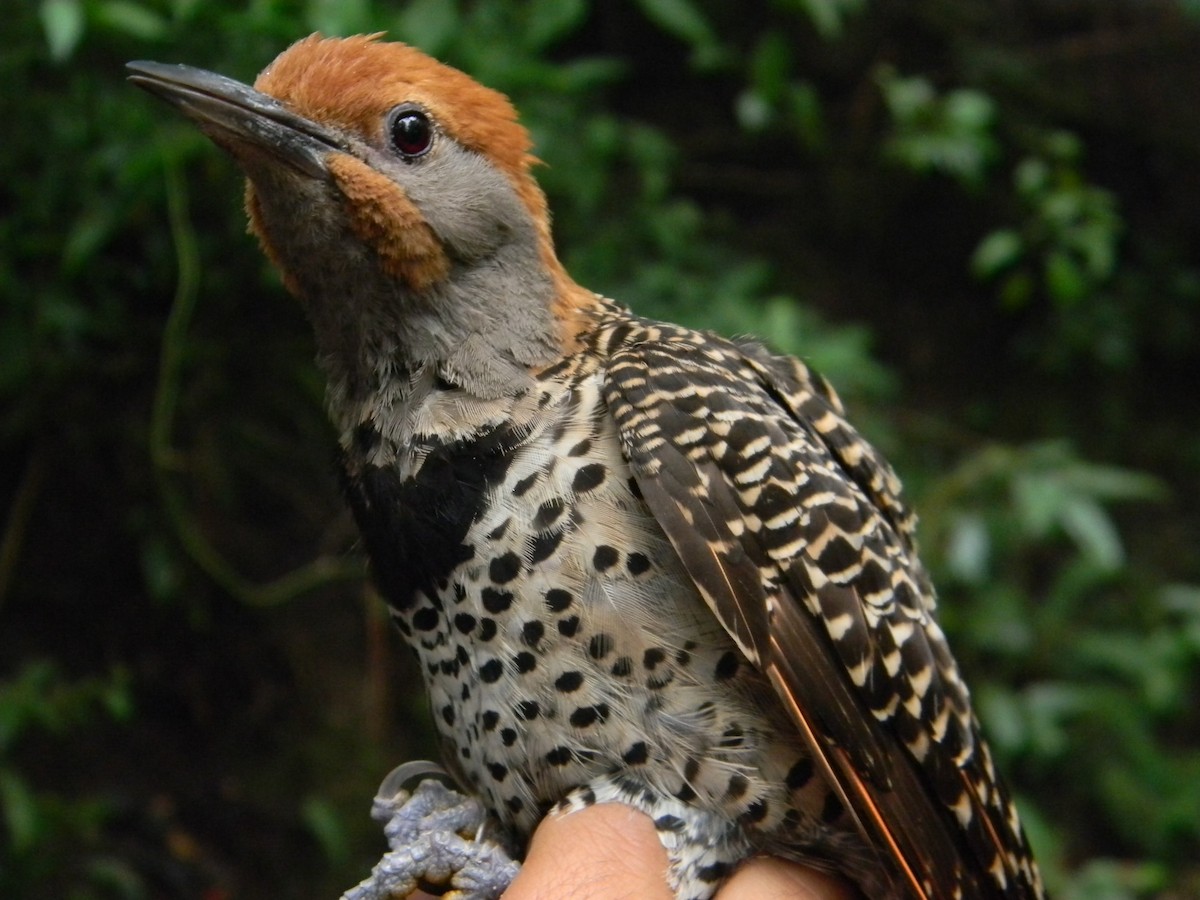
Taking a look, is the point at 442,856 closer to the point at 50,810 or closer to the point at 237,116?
the point at 237,116

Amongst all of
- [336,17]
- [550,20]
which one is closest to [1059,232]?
[550,20]

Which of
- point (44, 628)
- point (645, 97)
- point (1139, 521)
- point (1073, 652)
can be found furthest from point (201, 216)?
point (1139, 521)

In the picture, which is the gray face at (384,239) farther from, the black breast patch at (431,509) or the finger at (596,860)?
the finger at (596,860)

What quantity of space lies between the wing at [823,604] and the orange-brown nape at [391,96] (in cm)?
31

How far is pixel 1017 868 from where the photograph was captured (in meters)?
2.23

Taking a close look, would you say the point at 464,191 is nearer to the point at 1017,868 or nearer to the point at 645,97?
the point at 1017,868

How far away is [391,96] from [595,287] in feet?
5.89

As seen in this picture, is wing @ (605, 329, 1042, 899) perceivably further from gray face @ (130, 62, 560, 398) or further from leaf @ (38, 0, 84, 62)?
leaf @ (38, 0, 84, 62)

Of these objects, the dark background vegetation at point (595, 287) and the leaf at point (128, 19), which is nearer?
the leaf at point (128, 19)

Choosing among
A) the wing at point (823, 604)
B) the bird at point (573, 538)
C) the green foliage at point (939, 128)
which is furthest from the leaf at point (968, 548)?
the bird at point (573, 538)

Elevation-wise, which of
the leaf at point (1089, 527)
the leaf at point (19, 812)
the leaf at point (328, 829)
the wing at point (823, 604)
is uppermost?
the wing at point (823, 604)

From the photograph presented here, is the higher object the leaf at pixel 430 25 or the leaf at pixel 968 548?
the leaf at pixel 430 25

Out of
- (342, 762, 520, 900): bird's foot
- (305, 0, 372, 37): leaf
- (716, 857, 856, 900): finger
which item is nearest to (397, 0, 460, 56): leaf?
(305, 0, 372, 37): leaf

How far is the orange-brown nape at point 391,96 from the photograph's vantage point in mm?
2006
